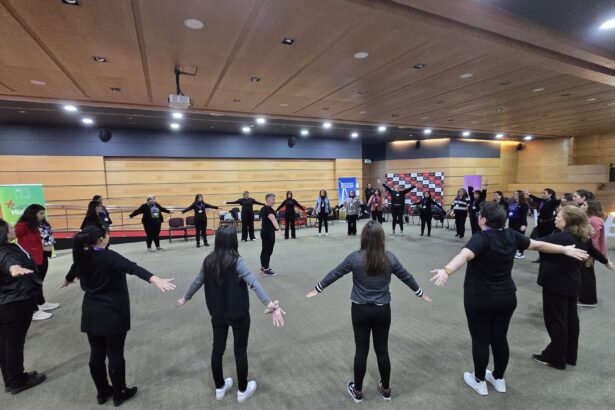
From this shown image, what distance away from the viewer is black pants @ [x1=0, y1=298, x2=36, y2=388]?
251 cm

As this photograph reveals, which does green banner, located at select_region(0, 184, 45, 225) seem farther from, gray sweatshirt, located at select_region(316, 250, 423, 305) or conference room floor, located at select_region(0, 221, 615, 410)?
gray sweatshirt, located at select_region(316, 250, 423, 305)

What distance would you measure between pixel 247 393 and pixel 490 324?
6.59 ft

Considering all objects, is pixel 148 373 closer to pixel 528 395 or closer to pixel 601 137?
pixel 528 395

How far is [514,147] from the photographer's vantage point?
55.0 ft

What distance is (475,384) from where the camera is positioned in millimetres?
2520

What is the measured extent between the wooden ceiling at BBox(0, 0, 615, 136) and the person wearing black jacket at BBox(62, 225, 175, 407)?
2.35 m

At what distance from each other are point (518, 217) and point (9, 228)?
27.2 ft

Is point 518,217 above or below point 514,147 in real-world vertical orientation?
below

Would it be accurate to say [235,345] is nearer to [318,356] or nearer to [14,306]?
[318,356]

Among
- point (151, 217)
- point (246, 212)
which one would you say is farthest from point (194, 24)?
point (246, 212)

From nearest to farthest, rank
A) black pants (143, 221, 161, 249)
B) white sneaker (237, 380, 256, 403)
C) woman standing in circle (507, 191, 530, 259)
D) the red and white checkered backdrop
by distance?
1. white sneaker (237, 380, 256, 403)
2. woman standing in circle (507, 191, 530, 259)
3. black pants (143, 221, 161, 249)
4. the red and white checkered backdrop

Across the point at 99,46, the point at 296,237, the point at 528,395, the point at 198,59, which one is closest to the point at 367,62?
the point at 198,59

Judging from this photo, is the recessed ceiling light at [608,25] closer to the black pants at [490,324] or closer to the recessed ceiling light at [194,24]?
the black pants at [490,324]

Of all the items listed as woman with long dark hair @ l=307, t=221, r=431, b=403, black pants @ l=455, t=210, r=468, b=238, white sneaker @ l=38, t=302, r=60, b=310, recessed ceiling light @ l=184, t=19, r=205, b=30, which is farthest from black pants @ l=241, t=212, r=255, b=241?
woman with long dark hair @ l=307, t=221, r=431, b=403
